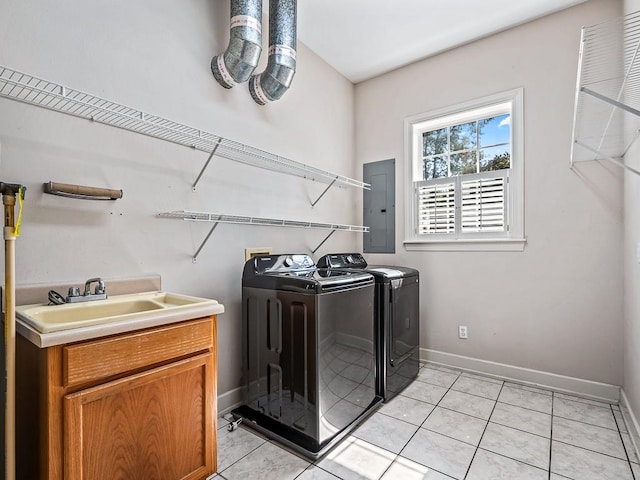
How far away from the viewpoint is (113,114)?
1.51 meters

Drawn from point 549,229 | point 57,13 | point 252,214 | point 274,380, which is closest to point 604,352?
point 549,229

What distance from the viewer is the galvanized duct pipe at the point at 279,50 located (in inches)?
85.8

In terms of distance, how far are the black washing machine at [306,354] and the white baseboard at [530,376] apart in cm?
104

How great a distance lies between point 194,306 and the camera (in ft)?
4.50

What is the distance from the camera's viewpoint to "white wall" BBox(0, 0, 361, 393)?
4.57 ft

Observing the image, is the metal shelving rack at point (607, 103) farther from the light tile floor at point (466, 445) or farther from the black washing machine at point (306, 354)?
the black washing machine at point (306, 354)

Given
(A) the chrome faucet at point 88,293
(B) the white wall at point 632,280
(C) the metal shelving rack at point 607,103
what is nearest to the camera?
(A) the chrome faucet at point 88,293

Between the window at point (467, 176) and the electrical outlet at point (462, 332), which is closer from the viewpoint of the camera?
the window at point (467, 176)

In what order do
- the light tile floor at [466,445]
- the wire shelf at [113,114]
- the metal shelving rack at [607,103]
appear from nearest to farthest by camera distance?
1. the wire shelf at [113,114]
2. the light tile floor at [466,445]
3. the metal shelving rack at [607,103]

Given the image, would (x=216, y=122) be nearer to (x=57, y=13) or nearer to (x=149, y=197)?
(x=149, y=197)

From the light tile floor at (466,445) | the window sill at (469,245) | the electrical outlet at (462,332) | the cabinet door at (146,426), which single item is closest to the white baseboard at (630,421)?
the light tile floor at (466,445)

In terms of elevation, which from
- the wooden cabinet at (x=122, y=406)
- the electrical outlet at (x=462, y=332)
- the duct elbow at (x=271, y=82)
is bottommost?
the electrical outlet at (x=462, y=332)

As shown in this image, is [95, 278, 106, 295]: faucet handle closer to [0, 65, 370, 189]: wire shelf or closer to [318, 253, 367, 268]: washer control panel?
[0, 65, 370, 189]: wire shelf

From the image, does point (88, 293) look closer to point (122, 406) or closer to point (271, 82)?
point (122, 406)
